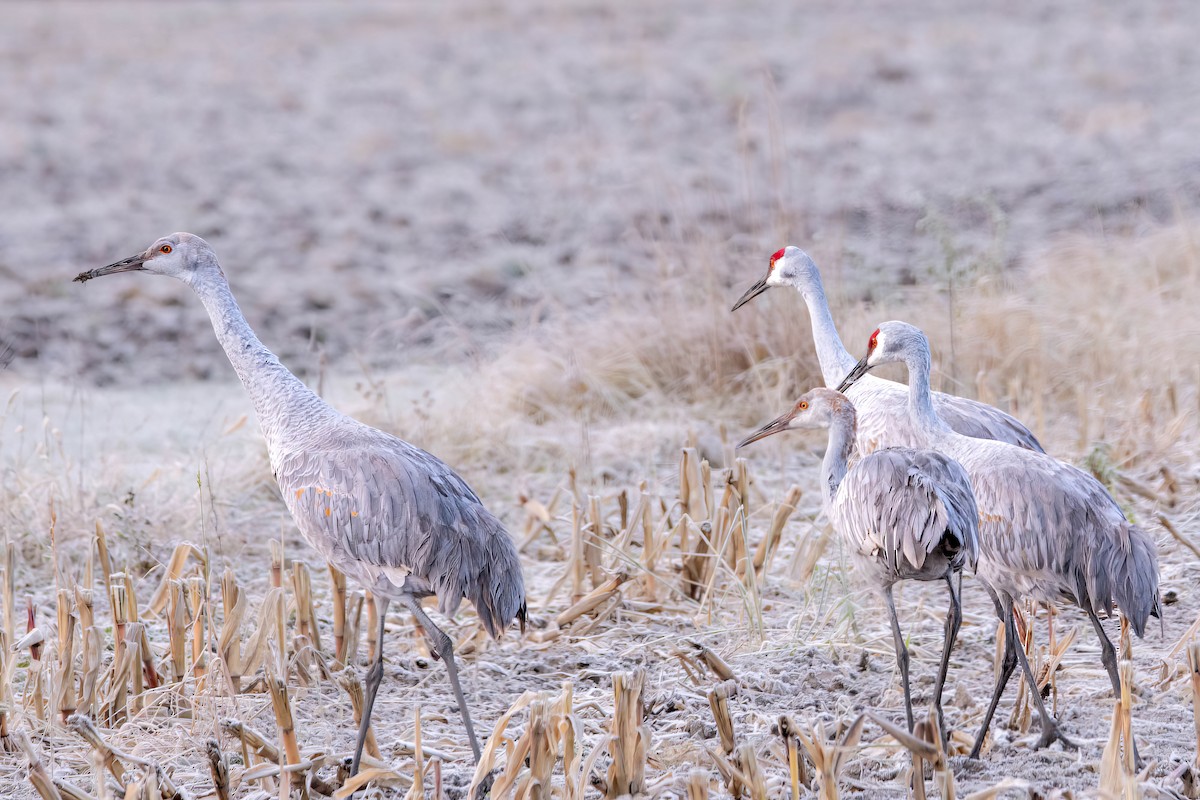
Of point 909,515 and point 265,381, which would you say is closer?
point 909,515

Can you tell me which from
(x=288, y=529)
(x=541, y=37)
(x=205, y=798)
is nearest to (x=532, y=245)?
(x=288, y=529)

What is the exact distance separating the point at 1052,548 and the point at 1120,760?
2.76ft

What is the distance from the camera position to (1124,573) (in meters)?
4.02

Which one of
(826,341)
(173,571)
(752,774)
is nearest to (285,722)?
(752,774)

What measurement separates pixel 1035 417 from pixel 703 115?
12.3 metres

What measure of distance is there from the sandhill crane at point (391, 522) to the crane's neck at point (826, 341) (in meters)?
1.74

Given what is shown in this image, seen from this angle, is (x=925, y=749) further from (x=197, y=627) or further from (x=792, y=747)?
(x=197, y=627)

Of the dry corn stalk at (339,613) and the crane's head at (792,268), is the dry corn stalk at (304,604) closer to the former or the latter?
the dry corn stalk at (339,613)

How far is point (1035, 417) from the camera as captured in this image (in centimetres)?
655

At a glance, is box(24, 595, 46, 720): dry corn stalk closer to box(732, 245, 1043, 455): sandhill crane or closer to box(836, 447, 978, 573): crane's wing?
box(836, 447, 978, 573): crane's wing

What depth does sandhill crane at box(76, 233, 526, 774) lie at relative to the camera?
4.18 metres

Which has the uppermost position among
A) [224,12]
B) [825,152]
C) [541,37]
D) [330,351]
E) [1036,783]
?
[224,12]

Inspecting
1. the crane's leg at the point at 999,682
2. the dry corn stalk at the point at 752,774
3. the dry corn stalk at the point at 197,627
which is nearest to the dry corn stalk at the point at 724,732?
the dry corn stalk at the point at 752,774

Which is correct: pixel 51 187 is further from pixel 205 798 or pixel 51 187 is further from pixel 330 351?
pixel 205 798
